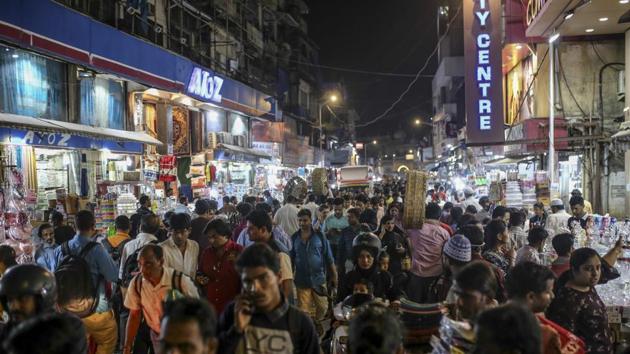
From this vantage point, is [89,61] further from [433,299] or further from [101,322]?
[433,299]

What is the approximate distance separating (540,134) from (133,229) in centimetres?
1333

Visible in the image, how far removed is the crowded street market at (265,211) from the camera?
332 cm

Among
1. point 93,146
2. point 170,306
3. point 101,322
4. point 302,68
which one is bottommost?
point 101,322

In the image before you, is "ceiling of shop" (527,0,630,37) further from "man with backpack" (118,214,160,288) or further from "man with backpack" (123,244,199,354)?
"man with backpack" (123,244,199,354)

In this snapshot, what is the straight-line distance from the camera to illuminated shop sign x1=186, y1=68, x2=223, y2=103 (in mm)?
17000

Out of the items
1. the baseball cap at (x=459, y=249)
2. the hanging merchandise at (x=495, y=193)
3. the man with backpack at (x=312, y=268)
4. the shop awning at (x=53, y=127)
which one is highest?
the shop awning at (x=53, y=127)

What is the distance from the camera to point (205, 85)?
59.0 ft

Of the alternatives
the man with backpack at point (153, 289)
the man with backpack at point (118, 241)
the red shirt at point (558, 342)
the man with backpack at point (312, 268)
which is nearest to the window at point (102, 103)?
the man with backpack at point (118, 241)

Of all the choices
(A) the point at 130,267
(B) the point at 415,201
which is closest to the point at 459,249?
(B) the point at 415,201

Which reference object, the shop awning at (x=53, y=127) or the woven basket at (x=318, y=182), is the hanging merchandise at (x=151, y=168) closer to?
the shop awning at (x=53, y=127)

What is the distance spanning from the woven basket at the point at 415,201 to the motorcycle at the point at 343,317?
9.62ft

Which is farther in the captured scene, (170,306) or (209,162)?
(209,162)

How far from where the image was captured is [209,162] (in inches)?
792

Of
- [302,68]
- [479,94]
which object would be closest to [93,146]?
[479,94]
